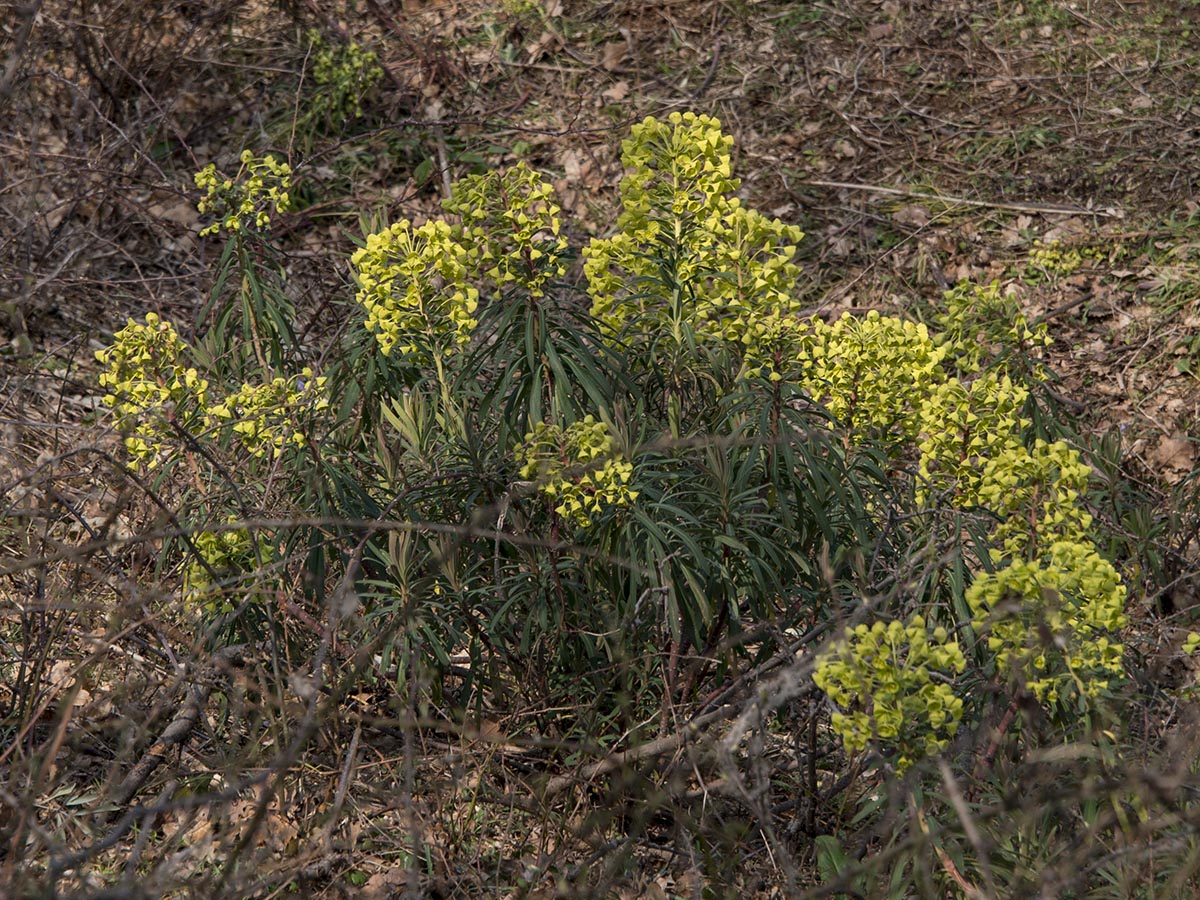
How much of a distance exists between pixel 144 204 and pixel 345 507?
4.08 m

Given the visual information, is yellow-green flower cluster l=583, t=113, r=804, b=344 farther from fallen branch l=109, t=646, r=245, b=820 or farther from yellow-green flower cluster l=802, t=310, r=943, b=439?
fallen branch l=109, t=646, r=245, b=820

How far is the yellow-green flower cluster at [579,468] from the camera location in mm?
2852

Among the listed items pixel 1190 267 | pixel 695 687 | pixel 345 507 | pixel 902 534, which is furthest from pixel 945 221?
pixel 345 507

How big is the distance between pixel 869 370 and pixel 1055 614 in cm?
98

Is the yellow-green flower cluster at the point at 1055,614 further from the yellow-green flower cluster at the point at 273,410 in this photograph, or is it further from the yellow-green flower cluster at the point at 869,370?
the yellow-green flower cluster at the point at 273,410

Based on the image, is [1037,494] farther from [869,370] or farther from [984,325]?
[984,325]

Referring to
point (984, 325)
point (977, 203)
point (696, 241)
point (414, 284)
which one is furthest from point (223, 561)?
point (977, 203)

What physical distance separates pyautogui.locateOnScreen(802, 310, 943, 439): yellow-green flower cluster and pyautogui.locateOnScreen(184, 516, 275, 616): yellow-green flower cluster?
61.0 inches

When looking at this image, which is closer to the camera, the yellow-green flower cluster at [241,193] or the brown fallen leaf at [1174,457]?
the yellow-green flower cluster at [241,193]

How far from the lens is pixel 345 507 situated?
10.7 feet

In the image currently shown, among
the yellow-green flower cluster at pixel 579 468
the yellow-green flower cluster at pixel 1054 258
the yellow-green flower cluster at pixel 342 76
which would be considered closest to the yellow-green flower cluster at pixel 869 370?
the yellow-green flower cluster at pixel 579 468

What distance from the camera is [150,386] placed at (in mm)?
3170

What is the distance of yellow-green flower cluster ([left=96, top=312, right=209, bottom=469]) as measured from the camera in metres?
3.15

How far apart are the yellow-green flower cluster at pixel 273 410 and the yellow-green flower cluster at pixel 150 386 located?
9 centimetres
